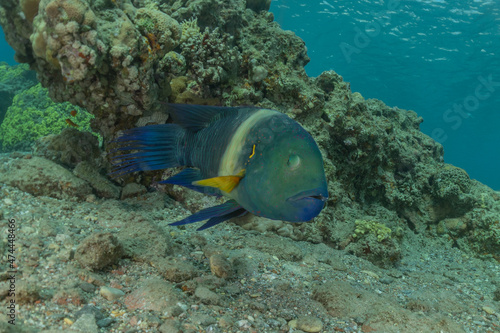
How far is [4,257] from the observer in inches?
94.0

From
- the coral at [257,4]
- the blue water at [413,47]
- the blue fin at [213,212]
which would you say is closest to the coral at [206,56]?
the coral at [257,4]

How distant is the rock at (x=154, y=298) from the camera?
86.7 inches

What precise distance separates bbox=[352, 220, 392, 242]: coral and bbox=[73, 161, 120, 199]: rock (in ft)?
13.5

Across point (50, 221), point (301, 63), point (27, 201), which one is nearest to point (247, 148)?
point (50, 221)

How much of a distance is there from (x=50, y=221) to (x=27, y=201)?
81cm

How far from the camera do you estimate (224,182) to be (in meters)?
1.59

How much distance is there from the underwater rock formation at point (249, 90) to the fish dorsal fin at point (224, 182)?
3.19 m

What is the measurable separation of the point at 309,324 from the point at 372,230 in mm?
3245

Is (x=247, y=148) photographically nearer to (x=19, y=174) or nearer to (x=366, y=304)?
(x=366, y=304)

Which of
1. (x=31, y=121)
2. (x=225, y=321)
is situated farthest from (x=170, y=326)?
(x=31, y=121)

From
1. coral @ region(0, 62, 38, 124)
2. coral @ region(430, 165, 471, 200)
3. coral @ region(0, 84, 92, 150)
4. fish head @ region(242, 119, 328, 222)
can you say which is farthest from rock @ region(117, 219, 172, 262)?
coral @ region(0, 62, 38, 124)

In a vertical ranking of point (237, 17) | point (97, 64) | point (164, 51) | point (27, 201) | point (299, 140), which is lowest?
point (27, 201)

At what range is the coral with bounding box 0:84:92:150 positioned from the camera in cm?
1026

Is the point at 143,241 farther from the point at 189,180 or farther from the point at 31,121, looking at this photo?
the point at 31,121
